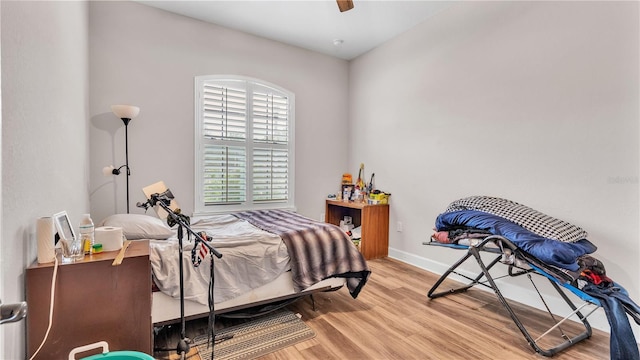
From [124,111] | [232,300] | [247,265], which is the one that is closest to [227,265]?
[247,265]

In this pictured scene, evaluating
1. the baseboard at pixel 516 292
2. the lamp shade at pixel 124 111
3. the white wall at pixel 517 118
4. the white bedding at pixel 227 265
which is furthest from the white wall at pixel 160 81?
the baseboard at pixel 516 292

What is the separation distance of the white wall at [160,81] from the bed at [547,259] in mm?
2325

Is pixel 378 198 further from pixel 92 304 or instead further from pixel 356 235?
Result: pixel 92 304

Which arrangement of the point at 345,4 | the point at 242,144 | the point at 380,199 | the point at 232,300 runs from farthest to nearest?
the point at 380,199 < the point at 242,144 < the point at 345,4 < the point at 232,300

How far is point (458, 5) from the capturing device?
10.0 ft

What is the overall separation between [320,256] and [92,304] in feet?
4.62

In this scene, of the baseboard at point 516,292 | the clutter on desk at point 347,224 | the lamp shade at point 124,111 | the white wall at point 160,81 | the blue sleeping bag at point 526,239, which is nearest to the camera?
the blue sleeping bag at point 526,239

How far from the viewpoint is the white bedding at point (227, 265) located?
1.80m

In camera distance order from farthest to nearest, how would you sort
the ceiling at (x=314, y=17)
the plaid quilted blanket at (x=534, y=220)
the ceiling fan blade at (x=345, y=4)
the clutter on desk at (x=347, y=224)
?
1. the clutter on desk at (x=347, y=224)
2. the ceiling at (x=314, y=17)
3. the ceiling fan blade at (x=345, y=4)
4. the plaid quilted blanket at (x=534, y=220)

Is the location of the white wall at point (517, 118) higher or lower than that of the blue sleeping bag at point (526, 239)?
higher

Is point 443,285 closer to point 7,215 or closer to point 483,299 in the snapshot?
point 483,299

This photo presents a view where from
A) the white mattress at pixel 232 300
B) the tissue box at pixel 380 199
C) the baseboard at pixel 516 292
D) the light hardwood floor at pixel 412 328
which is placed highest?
the tissue box at pixel 380 199

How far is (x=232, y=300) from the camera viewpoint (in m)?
2.02

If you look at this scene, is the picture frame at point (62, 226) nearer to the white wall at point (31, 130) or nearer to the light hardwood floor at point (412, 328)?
the white wall at point (31, 130)
